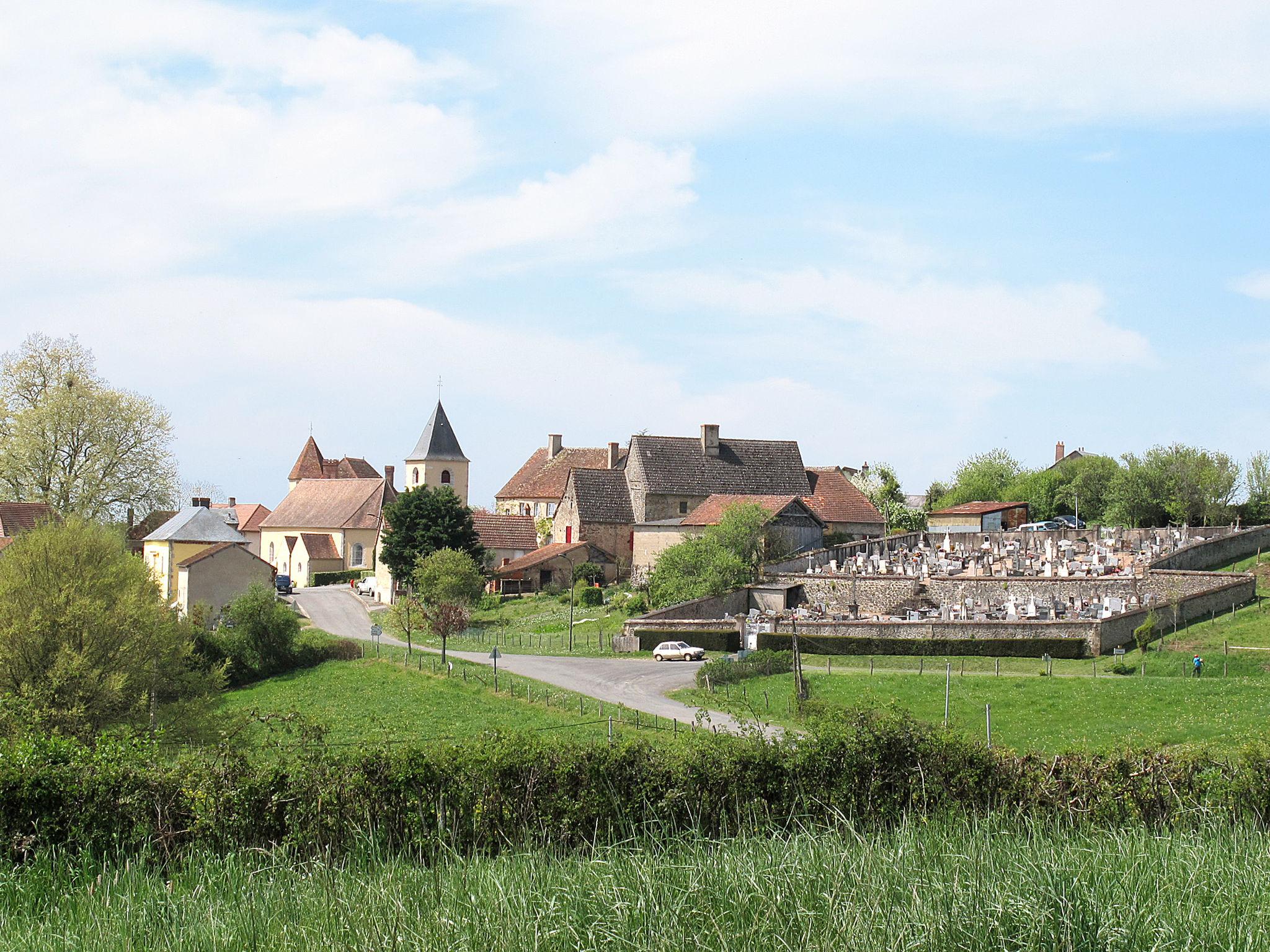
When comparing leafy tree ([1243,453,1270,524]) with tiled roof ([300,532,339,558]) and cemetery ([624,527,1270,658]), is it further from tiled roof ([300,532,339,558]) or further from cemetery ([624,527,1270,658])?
tiled roof ([300,532,339,558])

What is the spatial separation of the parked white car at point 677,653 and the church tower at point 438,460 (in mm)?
41581

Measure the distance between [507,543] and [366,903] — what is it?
187 ft

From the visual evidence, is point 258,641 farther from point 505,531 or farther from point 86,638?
point 505,531

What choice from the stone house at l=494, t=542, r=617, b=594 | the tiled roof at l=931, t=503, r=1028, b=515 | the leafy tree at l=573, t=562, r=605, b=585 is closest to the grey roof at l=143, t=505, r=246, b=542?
the stone house at l=494, t=542, r=617, b=594

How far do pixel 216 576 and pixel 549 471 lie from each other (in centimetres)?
3039

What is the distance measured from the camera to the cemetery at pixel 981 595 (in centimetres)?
3578

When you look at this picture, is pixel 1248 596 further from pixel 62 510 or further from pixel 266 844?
pixel 62 510

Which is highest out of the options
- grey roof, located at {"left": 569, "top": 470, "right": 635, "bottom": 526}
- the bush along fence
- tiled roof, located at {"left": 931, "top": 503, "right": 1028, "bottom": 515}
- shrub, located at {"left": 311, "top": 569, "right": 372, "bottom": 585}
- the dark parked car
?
grey roof, located at {"left": 569, "top": 470, "right": 635, "bottom": 526}

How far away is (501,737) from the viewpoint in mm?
13836

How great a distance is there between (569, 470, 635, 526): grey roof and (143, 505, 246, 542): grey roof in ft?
55.4

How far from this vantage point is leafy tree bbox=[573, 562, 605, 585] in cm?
5772

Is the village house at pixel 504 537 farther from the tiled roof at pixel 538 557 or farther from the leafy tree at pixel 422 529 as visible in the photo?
the leafy tree at pixel 422 529

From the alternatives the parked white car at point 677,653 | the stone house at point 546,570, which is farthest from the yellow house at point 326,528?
the parked white car at point 677,653

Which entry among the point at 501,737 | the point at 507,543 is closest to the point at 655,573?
the point at 507,543
